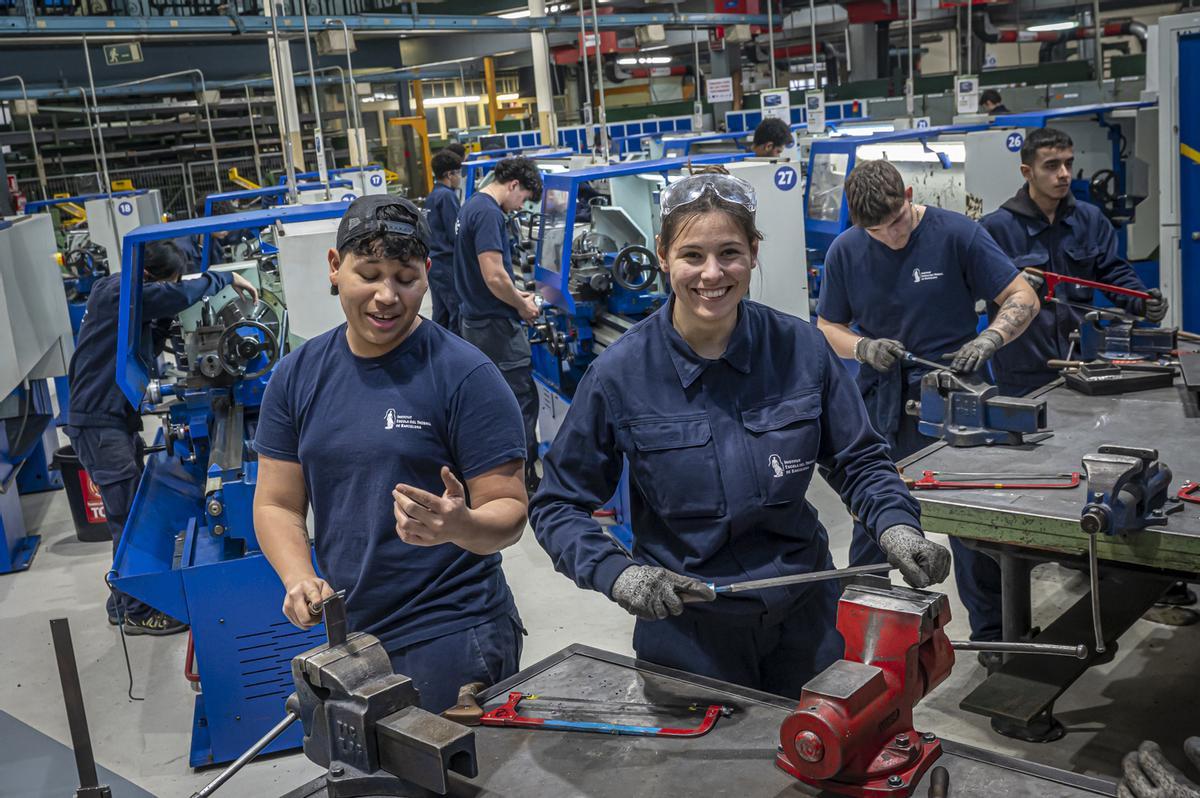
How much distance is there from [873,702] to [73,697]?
931 millimetres

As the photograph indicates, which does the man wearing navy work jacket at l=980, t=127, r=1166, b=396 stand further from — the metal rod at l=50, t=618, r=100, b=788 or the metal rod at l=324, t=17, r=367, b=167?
the metal rod at l=324, t=17, r=367, b=167

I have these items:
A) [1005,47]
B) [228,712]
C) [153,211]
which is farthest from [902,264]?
[1005,47]

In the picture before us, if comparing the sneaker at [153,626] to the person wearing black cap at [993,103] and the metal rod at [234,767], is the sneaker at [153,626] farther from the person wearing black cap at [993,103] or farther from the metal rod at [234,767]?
the person wearing black cap at [993,103]

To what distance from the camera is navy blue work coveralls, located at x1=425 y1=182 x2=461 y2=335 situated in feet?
19.6

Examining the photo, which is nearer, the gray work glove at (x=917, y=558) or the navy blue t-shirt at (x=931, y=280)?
the gray work glove at (x=917, y=558)

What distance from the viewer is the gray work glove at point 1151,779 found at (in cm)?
126

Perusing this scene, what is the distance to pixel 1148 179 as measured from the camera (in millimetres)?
5637

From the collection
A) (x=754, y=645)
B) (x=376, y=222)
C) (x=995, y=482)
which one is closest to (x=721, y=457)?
(x=754, y=645)

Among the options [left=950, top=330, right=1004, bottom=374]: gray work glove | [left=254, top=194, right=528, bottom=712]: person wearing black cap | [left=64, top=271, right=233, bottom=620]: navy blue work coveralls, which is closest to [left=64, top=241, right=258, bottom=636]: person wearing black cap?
[left=64, top=271, right=233, bottom=620]: navy blue work coveralls

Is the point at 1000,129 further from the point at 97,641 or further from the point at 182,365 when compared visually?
the point at 97,641

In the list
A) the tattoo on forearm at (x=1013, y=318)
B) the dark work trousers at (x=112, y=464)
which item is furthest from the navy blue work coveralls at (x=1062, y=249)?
the dark work trousers at (x=112, y=464)

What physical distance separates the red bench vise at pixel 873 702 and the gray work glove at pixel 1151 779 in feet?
0.71

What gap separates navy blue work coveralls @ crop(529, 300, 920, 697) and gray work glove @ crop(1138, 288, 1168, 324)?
7.15ft

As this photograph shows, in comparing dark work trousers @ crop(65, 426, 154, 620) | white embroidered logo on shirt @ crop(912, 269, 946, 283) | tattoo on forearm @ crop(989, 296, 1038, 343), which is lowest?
dark work trousers @ crop(65, 426, 154, 620)
